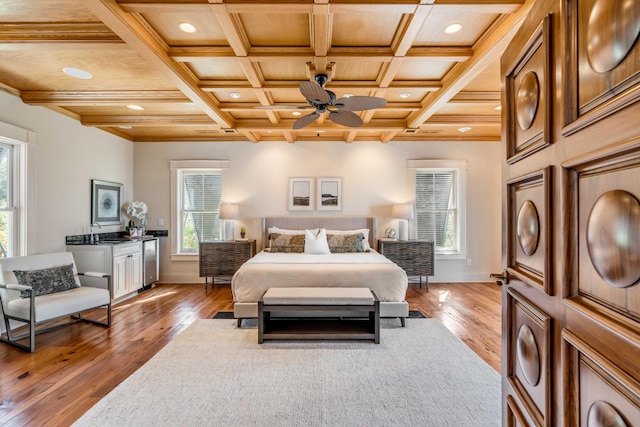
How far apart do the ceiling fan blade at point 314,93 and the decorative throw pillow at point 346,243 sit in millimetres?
2628

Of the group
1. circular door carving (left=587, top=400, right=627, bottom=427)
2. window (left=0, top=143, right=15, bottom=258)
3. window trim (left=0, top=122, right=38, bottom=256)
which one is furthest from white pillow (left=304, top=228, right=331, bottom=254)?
circular door carving (left=587, top=400, right=627, bottom=427)

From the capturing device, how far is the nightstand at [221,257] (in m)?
5.62

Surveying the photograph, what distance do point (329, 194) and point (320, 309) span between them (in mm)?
3161

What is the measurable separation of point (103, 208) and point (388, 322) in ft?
15.6

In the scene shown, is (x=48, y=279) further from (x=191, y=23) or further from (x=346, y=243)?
(x=346, y=243)

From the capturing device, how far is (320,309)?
3207mm

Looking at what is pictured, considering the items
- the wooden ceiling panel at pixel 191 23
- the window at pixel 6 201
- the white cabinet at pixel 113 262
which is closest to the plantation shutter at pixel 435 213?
the wooden ceiling panel at pixel 191 23

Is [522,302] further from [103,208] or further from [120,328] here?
[103,208]

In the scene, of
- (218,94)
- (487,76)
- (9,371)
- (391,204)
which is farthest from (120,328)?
(487,76)

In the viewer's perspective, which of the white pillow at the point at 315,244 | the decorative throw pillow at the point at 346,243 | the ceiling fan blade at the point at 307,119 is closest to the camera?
the ceiling fan blade at the point at 307,119

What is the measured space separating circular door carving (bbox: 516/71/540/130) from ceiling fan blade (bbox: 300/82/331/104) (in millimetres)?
1927

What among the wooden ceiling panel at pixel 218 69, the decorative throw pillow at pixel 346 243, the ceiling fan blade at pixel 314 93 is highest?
the wooden ceiling panel at pixel 218 69

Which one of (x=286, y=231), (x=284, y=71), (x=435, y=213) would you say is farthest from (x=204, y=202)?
(x=435, y=213)

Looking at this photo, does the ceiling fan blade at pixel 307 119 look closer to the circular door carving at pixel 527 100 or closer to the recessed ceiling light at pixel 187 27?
the recessed ceiling light at pixel 187 27
